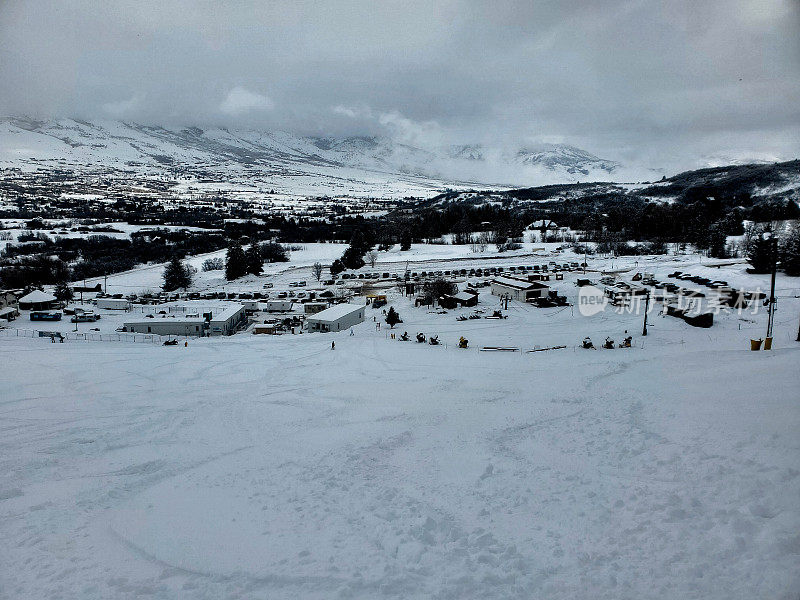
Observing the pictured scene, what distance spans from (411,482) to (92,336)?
1446 cm

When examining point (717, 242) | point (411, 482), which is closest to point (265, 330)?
point (411, 482)

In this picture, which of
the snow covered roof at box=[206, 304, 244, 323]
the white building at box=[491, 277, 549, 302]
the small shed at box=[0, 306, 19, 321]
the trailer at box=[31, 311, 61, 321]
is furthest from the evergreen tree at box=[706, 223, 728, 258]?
the small shed at box=[0, 306, 19, 321]

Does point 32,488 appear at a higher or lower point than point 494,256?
lower

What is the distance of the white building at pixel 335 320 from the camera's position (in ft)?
54.1

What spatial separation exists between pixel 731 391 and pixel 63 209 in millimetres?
87155

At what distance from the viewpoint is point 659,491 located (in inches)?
179

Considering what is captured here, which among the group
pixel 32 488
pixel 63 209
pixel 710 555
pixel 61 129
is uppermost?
pixel 61 129

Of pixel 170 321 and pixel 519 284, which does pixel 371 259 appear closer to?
pixel 519 284

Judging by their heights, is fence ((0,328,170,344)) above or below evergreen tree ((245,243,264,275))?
below

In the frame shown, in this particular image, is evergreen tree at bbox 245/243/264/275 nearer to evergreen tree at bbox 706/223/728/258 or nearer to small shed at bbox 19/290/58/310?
small shed at bbox 19/290/58/310

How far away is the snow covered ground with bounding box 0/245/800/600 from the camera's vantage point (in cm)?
375

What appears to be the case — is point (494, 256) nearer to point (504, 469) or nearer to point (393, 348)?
point (393, 348)

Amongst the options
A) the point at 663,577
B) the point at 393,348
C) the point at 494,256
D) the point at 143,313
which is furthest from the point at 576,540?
the point at 494,256

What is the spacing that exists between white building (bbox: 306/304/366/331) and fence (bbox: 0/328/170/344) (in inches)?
195
